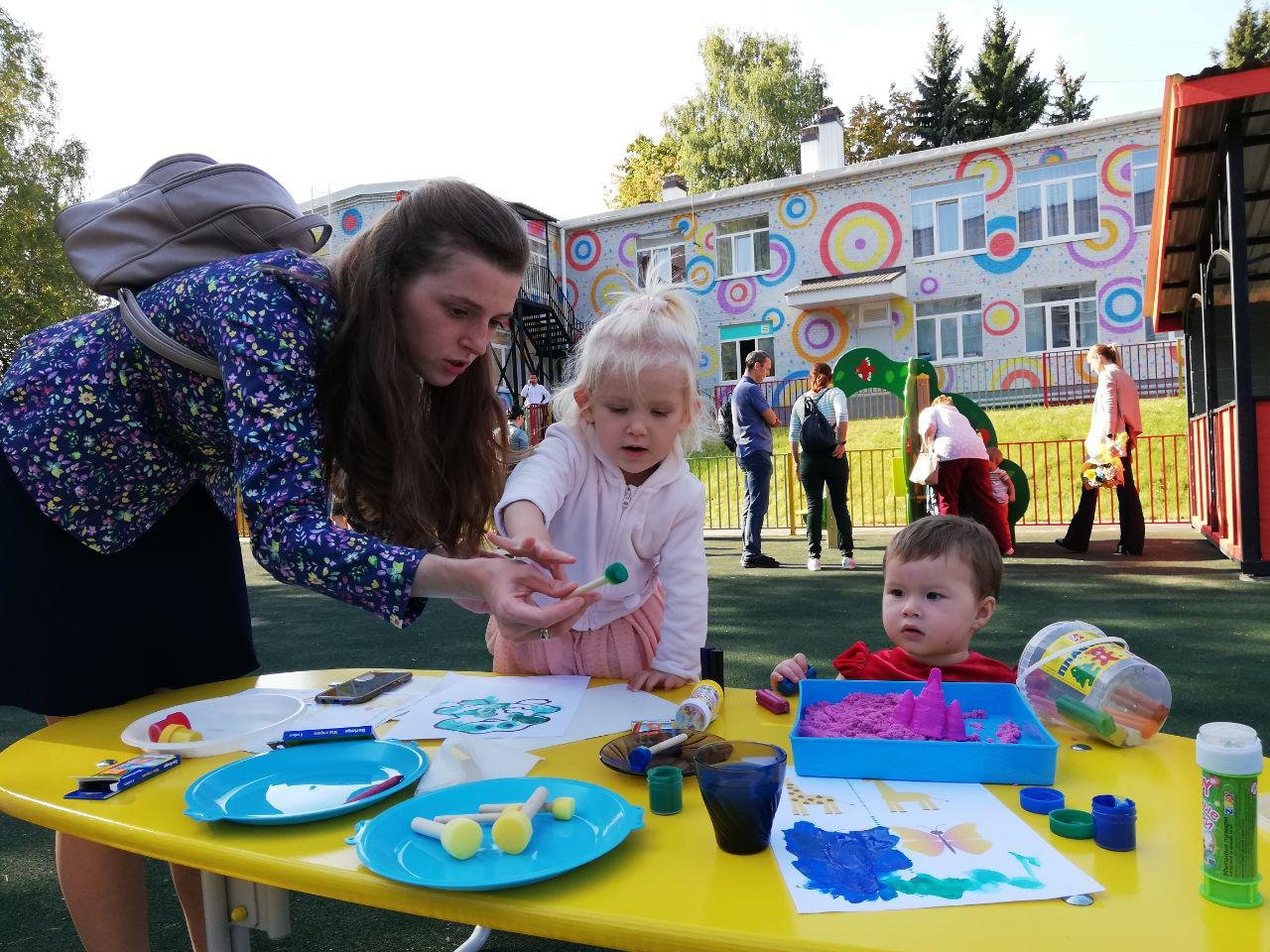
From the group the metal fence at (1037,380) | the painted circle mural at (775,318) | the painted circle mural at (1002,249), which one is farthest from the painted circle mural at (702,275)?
the painted circle mural at (1002,249)

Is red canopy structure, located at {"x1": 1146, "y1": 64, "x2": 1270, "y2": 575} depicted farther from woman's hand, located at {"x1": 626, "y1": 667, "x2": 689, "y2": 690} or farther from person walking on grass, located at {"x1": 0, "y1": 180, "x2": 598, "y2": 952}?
person walking on grass, located at {"x1": 0, "y1": 180, "x2": 598, "y2": 952}

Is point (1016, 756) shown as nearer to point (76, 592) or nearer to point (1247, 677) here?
point (76, 592)

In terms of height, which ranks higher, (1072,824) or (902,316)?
(902,316)

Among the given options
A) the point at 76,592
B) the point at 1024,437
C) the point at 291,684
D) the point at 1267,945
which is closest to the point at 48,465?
the point at 76,592

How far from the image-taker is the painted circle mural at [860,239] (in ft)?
66.5

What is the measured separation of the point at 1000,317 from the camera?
1958 cm

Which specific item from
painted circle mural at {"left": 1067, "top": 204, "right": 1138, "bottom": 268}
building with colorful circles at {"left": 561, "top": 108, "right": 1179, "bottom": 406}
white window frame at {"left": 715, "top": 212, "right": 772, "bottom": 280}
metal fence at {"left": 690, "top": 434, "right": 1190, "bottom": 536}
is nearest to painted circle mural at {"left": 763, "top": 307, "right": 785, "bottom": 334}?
building with colorful circles at {"left": 561, "top": 108, "right": 1179, "bottom": 406}

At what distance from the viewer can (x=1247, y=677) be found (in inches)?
160

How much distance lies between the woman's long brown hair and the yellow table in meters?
0.59

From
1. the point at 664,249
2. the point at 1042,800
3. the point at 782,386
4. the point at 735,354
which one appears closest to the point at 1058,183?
the point at 782,386

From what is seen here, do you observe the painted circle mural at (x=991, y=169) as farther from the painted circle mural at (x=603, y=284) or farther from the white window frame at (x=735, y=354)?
the painted circle mural at (x=603, y=284)

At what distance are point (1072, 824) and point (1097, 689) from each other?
1.38 ft

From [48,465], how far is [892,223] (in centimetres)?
2059

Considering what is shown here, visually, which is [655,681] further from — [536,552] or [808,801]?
[808,801]
